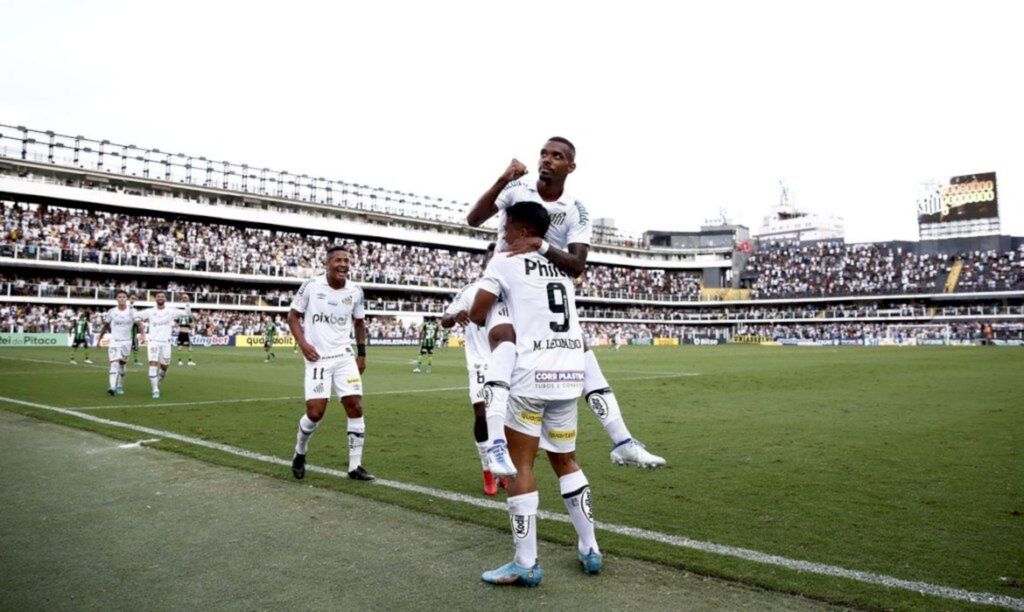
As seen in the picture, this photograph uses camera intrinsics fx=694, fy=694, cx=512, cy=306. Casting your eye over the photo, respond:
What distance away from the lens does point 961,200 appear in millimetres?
83000

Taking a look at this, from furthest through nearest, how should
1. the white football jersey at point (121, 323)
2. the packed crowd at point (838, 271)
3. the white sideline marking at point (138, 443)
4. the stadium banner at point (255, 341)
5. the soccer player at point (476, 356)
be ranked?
the packed crowd at point (838, 271) → the stadium banner at point (255, 341) → the white football jersey at point (121, 323) → the white sideline marking at point (138, 443) → the soccer player at point (476, 356)

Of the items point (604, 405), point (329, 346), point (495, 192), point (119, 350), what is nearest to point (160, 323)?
point (119, 350)

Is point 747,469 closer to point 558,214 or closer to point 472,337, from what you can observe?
point 472,337

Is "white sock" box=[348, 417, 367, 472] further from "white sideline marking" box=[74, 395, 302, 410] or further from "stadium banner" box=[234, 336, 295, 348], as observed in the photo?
"stadium banner" box=[234, 336, 295, 348]

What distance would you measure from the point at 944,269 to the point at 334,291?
89016 millimetres

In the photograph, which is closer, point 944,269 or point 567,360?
point 567,360

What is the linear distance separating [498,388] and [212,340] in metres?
52.6

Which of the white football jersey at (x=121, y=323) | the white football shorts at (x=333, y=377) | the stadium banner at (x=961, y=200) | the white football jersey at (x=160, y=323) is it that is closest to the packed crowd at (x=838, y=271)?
the stadium banner at (x=961, y=200)

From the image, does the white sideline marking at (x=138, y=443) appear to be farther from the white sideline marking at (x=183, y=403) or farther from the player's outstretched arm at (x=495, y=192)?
the player's outstretched arm at (x=495, y=192)

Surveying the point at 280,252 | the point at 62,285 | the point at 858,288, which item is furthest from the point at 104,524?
the point at 858,288

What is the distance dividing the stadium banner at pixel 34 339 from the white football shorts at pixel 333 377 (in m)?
46.2

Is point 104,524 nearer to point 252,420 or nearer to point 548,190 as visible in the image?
point 548,190

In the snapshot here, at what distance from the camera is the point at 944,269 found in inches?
3157

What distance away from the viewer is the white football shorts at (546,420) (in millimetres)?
4223
